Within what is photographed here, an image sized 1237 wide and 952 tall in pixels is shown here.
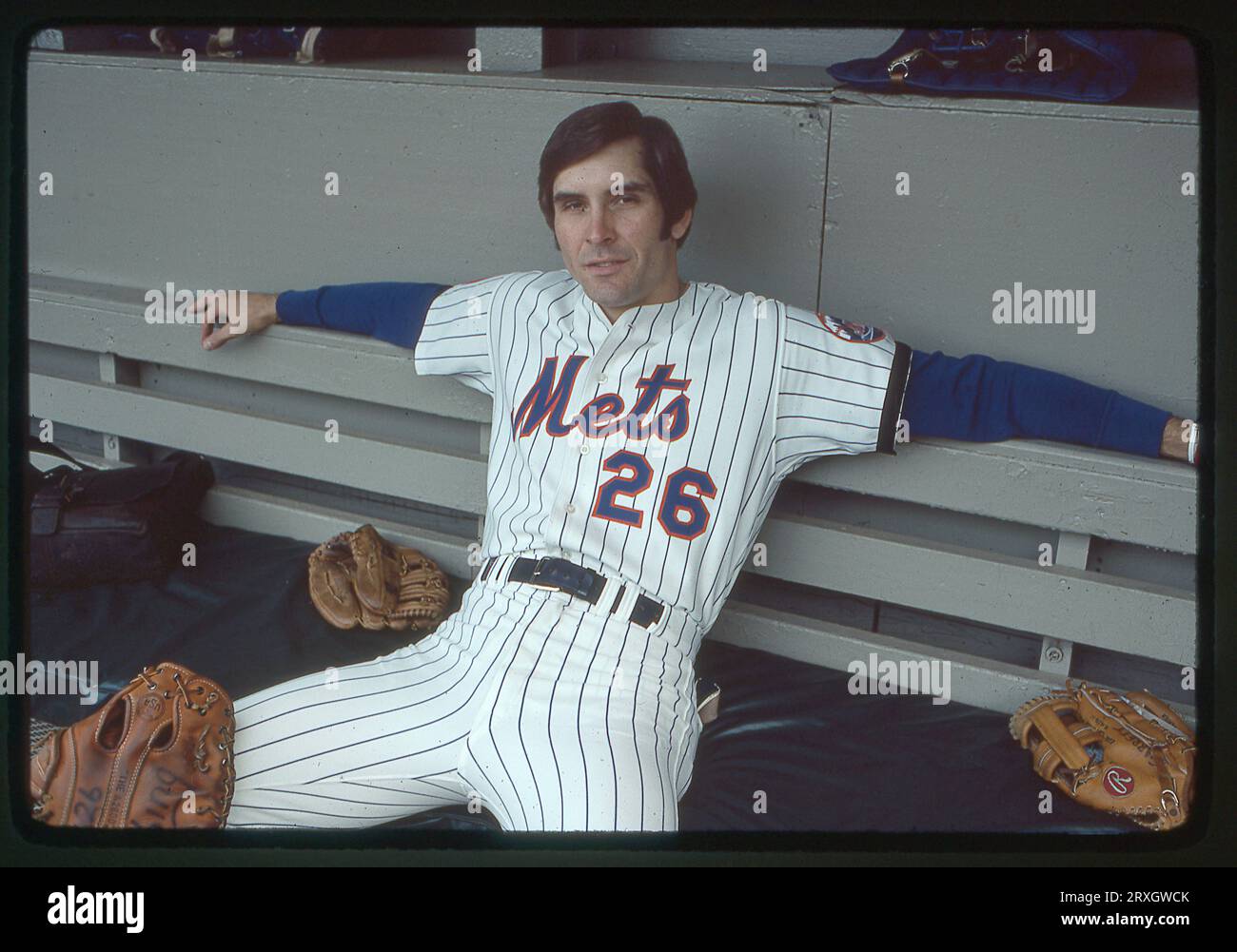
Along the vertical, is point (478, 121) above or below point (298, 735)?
above

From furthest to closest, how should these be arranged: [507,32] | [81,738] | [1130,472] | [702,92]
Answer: [507,32]
[702,92]
[1130,472]
[81,738]

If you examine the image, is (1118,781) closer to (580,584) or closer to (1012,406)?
(1012,406)

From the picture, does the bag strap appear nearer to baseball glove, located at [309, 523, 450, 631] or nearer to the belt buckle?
baseball glove, located at [309, 523, 450, 631]

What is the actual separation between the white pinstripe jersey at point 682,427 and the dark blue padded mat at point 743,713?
0.17 meters

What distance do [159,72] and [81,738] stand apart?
1042 millimetres

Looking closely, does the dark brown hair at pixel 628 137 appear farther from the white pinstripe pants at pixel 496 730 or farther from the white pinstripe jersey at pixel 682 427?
the white pinstripe pants at pixel 496 730

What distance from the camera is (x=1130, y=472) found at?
1.16 meters

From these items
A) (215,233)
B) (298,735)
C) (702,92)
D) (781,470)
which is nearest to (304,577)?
(298,735)

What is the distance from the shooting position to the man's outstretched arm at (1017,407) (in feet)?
3.67

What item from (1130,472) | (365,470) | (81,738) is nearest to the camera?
(81,738)

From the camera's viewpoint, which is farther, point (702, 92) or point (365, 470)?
point (365, 470)

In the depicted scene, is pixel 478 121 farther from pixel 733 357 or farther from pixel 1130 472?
pixel 1130 472

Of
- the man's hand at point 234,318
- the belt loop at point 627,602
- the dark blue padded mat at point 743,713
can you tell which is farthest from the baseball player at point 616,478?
the man's hand at point 234,318

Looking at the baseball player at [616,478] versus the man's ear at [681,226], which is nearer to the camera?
the baseball player at [616,478]
